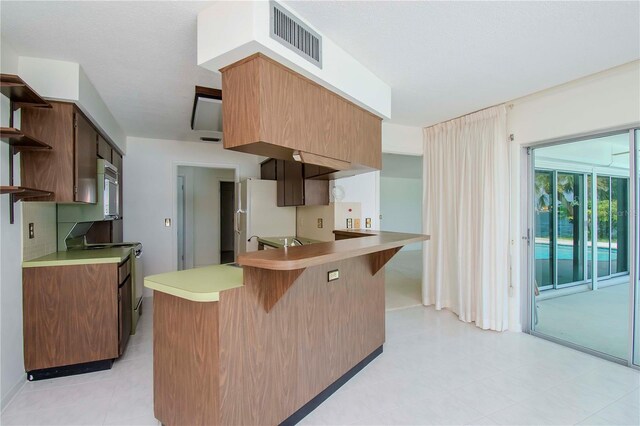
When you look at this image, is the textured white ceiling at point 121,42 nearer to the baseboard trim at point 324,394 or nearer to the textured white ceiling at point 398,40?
the textured white ceiling at point 398,40

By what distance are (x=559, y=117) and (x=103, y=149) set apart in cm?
465

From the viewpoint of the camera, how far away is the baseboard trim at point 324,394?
1.90m

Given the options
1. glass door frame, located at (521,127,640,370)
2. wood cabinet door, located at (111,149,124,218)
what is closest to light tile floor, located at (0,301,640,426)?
glass door frame, located at (521,127,640,370)

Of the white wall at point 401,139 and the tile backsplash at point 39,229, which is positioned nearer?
the tile backsplash at point 39,229

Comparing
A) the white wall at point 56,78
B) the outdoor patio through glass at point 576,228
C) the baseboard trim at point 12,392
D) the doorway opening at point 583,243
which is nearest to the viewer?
the baseboard trim at point 12,392

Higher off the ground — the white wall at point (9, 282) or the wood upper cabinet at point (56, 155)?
the wood upper cabinet at point (56, 155)

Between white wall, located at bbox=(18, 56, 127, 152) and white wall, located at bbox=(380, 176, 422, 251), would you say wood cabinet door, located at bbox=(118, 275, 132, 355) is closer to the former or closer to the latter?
white wall, located at bbox=(18, 56, 127, 152)

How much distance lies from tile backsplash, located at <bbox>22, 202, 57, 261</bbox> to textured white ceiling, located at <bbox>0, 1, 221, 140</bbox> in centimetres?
117

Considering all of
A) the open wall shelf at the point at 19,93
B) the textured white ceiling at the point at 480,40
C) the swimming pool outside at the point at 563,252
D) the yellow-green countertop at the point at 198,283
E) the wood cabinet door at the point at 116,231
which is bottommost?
the swimming pool outside at the point at 563,252

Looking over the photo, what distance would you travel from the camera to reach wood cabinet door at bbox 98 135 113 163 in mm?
3211

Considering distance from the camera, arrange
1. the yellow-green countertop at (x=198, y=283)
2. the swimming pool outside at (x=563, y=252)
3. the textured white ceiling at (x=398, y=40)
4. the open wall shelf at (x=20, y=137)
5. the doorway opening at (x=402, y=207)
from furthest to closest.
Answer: the doorway opening at (x=402, y=207) < the swimming pool outside at (x=563, y=252) < the open wall shelf at (x=20, y=137) < the textured white ceiling at (x=398, y=40) < the yellow-green countertop at (x=198, y=283)

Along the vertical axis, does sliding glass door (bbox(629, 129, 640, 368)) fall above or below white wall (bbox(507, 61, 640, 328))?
below

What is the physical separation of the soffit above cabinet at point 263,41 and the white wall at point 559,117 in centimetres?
228

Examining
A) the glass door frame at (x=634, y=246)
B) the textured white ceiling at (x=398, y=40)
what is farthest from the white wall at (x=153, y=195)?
the glass door frame at (x=634, y=246)
